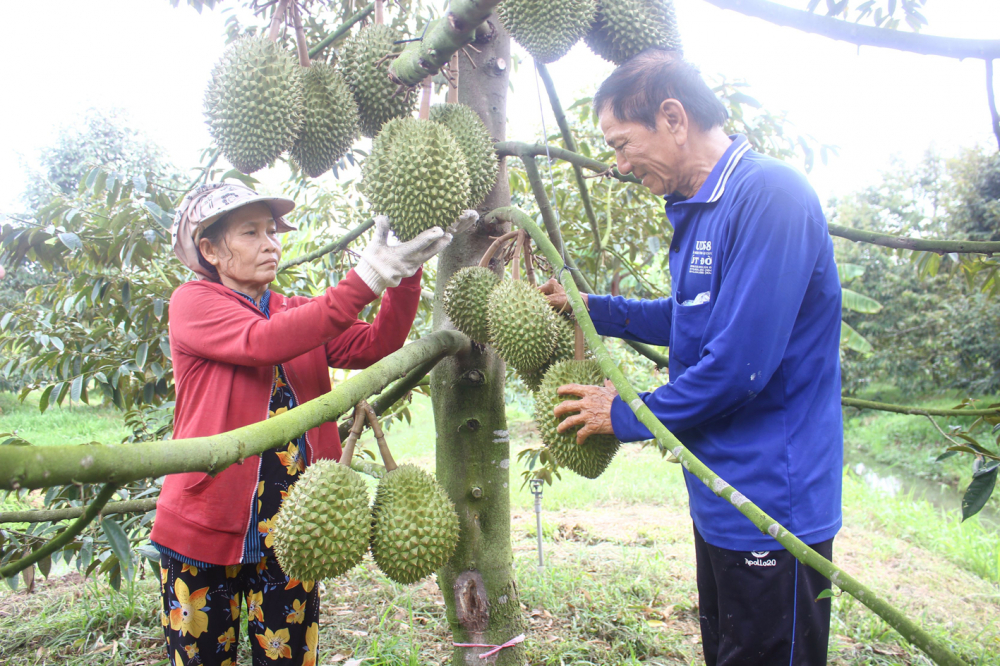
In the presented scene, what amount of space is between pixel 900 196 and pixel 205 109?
18577 millimetres

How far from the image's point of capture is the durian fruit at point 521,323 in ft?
4.75

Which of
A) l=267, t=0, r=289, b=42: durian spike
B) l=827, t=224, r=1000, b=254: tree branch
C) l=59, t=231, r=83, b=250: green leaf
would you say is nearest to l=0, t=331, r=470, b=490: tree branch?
l=267, t=0, r=289, b=42: durian spike

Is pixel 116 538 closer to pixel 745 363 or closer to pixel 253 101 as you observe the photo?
pixel 253 101

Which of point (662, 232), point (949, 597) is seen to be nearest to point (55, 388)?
point (662, 232)

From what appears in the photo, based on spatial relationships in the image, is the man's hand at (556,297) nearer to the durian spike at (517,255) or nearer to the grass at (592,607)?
the durian spike at (517,255)

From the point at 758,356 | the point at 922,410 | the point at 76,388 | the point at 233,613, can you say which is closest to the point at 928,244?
the point at 922,410

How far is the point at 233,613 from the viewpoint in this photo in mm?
1599

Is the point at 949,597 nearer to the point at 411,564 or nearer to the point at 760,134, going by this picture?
the point at 760,134

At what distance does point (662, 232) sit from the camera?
280 cm

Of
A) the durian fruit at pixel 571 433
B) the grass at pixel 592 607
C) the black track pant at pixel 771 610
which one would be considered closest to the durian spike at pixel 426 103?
the durian fruit at pixel 571 433

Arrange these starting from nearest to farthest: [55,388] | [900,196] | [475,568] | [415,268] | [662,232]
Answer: [415,268] < [475,568] < [55,388] < [662,232] < [900,196]

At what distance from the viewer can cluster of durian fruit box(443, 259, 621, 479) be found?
1.41 meters

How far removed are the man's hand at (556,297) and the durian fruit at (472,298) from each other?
147 mm

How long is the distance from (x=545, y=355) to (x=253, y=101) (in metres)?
0.93
